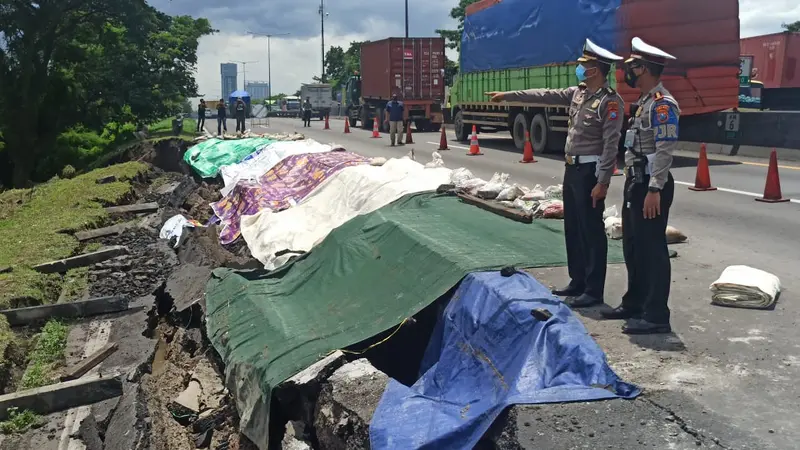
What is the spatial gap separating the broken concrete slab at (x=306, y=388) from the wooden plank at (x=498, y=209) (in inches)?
137

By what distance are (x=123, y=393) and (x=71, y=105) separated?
2539cm

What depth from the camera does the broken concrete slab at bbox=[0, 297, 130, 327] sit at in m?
8.79

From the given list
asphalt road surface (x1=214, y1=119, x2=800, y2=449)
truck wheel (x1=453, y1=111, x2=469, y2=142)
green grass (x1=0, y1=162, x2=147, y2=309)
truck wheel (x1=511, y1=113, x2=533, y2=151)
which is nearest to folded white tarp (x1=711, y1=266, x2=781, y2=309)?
asphalt road surface (x1=214, y1=119, x2=800, y2=449)

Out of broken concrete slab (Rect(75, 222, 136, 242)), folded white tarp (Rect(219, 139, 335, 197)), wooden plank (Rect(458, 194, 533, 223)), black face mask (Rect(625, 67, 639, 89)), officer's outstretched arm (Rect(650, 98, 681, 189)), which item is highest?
black face mask (Rect(625, 67, 639, 89))

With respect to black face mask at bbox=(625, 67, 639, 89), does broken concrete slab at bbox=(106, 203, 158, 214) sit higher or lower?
lower

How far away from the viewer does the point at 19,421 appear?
21.5 feet

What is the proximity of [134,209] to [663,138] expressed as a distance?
42.4ft

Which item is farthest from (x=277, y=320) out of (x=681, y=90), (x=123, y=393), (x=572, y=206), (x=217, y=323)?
(x=681, y=90)

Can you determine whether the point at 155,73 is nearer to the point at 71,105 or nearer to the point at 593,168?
the point at 71,105

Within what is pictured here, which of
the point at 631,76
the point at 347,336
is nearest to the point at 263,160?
the point at 347,336

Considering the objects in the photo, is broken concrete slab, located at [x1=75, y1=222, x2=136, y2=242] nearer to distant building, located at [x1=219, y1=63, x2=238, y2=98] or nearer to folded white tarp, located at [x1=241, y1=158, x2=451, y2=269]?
folded white tarp, located at [x1=241, y1=158, x2=451, y2=269]

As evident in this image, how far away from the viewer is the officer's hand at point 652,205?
4.71 m

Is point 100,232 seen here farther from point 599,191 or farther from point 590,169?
point 599,191

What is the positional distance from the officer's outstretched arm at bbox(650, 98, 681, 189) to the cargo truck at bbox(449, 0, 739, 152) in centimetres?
807
